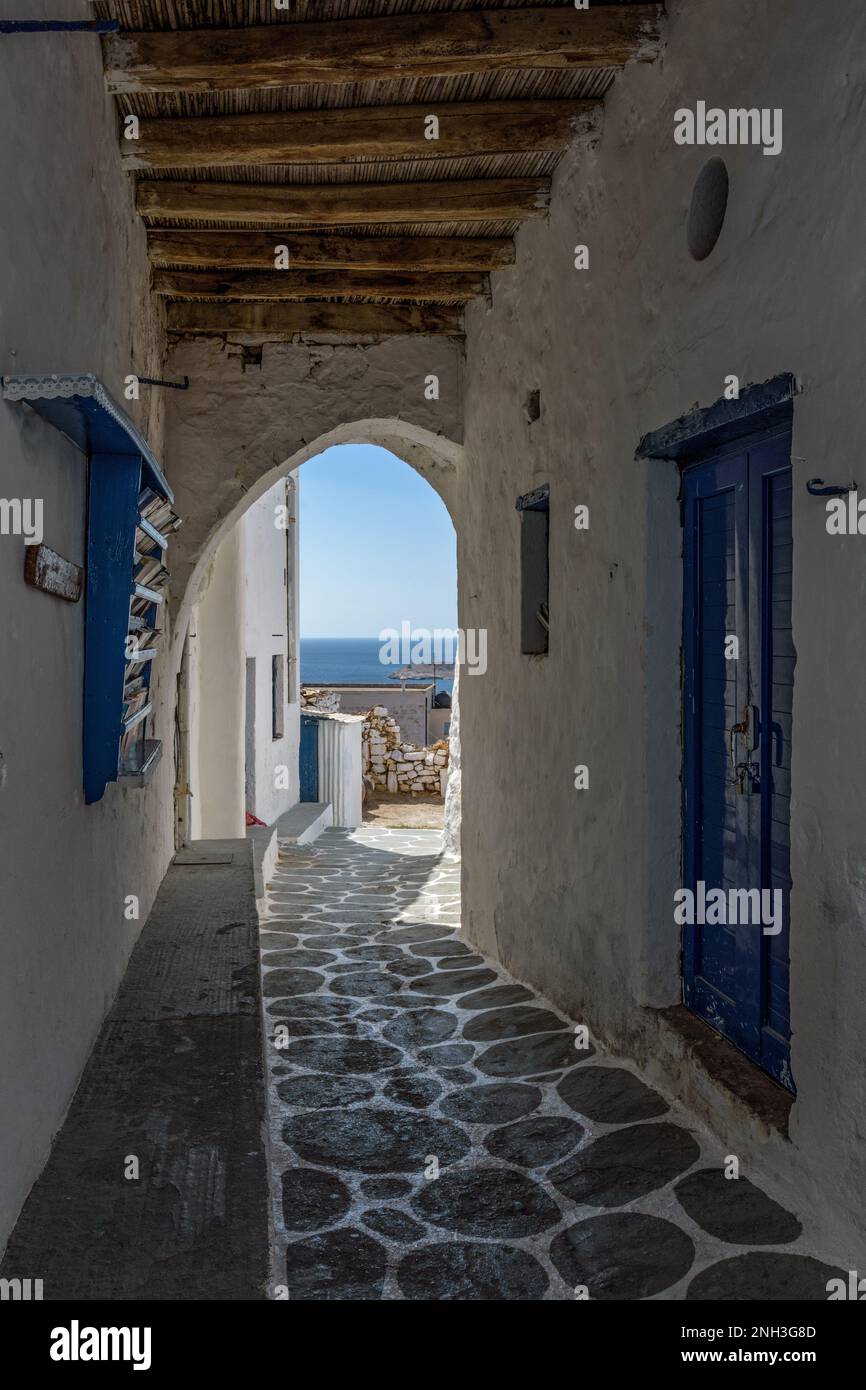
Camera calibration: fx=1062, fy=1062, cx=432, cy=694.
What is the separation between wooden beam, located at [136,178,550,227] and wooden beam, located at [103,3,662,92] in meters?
1.10

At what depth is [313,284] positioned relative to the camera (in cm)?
564

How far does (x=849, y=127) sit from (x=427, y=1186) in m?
2.93

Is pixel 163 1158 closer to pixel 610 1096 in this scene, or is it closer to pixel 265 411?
pixel 610 1096

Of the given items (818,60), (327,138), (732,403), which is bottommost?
(732,403)

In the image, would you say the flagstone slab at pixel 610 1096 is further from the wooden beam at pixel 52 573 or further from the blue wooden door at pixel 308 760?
the blue wooden door at pixel 308 760

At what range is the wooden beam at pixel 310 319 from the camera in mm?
6020

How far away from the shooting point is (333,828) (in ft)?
42.7

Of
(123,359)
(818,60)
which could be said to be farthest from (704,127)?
(123,359)

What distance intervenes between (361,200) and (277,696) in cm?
1025

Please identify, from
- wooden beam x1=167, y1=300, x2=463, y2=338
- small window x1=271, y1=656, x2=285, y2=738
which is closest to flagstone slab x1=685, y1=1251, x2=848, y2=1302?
wooden beam x1=167, y1=300, x2=463, y2=338

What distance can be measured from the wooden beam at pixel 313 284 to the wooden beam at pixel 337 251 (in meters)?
0.25

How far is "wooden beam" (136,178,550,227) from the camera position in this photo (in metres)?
4.62

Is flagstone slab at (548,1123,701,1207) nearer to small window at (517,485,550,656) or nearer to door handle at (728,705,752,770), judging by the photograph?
door handle at (728,705,752,770)

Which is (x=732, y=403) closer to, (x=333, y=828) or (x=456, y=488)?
(x=456, y=488)
